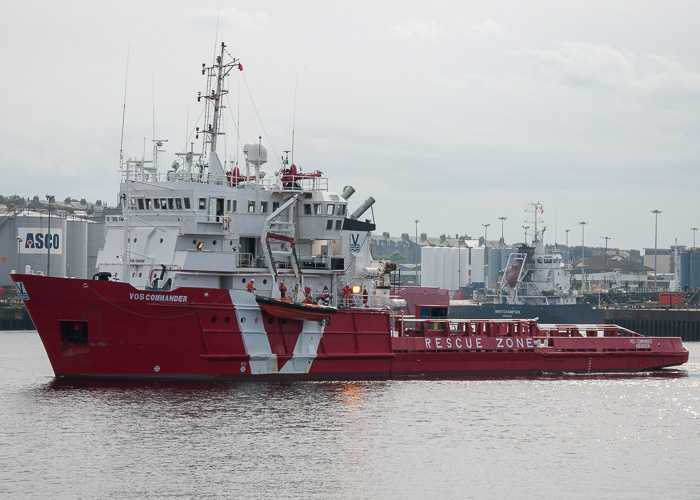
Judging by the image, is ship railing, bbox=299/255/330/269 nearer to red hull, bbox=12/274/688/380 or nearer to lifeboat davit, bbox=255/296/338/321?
red hull, bbox=12/274/688/380

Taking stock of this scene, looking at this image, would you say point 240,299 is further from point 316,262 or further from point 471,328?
point 471,328

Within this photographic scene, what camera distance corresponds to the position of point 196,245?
36.9m

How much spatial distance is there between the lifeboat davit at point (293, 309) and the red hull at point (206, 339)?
0.39 metres

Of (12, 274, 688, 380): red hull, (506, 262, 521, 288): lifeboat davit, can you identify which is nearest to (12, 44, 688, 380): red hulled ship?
(12, 274, 688, 380): red hull

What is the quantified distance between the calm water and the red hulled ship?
1.09m

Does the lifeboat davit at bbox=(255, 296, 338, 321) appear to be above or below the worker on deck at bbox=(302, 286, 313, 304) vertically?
below

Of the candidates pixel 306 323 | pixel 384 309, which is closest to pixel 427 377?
pixel 384 309

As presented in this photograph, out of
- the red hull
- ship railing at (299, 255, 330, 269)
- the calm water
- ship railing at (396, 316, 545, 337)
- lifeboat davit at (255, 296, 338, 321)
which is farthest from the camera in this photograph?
ship railing at (396, 316, 545, 337)

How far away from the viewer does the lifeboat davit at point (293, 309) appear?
35.7 metres

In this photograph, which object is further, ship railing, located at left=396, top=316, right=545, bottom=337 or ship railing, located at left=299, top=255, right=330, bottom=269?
ship railing, located at left=396, top=316, right=545, bottom=337

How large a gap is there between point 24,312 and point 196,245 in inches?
1861

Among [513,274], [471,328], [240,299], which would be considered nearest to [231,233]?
[240,299]

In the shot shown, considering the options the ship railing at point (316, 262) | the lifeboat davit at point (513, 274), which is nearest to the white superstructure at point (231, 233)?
the ship railing at point (316, 262)

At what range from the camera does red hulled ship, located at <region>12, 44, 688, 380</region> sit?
3444 cm
